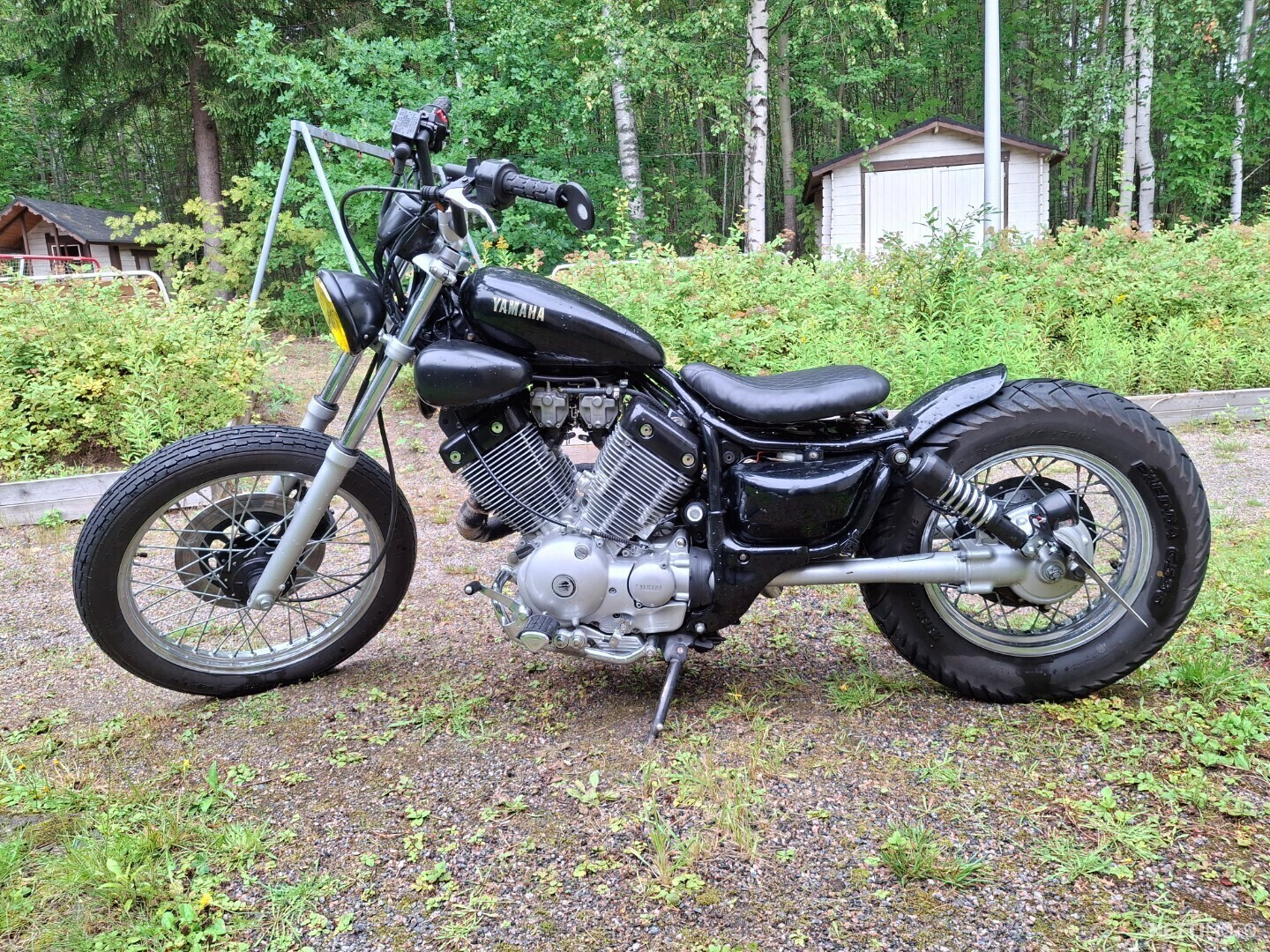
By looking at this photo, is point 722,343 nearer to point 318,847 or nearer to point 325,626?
point 325,626

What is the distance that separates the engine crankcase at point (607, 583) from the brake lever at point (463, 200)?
0.87 m

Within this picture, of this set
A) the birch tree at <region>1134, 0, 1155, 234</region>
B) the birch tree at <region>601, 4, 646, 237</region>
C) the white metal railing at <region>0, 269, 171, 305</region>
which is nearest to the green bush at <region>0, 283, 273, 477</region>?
the white metal railing at <region>0, 269, 171, 305</region>

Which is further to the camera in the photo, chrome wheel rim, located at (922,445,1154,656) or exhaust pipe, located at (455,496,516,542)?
exhaust pipe, located at (455,496,516,542)

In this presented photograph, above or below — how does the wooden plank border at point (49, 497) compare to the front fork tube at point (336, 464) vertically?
below

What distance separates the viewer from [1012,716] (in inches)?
99.3

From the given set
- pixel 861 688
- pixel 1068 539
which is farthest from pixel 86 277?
pixel 1068 539

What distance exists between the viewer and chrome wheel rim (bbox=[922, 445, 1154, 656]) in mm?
2441

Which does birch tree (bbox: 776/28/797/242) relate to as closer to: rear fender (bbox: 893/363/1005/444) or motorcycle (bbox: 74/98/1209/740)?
rear fender (bbox: 893/363/1005/444)

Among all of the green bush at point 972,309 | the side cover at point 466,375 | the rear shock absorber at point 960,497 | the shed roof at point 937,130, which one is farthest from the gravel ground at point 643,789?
the shed roof at point 937,130

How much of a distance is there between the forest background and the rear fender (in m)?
4.91

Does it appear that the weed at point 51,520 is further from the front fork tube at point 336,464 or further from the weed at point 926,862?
the weed at point 926,862

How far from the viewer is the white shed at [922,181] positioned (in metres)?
15.7

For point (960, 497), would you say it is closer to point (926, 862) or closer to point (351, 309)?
point (926, 862)

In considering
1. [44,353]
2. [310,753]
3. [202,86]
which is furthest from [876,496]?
[202,86]
